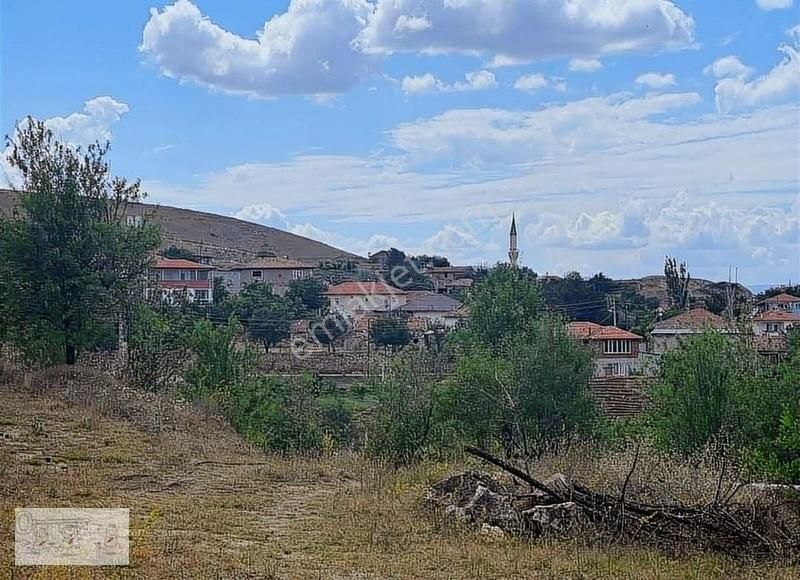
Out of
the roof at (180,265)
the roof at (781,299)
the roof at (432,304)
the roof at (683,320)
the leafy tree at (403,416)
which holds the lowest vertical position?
the leafy tree at (403,416)

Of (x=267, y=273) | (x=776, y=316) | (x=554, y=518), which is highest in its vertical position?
(x=267, y=273)

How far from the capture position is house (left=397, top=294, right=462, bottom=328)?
4427 cm

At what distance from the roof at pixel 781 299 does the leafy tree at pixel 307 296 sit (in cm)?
2420

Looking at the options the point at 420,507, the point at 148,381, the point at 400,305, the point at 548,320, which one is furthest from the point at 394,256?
the point at 420,507

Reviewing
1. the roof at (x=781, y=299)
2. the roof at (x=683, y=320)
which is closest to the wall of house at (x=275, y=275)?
the roof at (x=683, y=320)

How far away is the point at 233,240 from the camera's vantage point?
71688 mm

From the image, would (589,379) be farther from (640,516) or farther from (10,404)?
(640,516)

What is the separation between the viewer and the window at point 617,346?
121 feet

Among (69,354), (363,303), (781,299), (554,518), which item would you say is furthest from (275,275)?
(554,518)

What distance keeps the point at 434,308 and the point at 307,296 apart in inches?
265

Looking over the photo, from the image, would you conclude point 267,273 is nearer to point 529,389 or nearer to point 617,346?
point 617,346

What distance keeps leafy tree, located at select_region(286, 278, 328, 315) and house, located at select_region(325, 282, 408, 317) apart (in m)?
0.44

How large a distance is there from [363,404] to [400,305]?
76.8 ft

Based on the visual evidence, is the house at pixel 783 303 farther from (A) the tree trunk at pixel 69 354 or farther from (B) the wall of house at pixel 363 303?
(A) the tree trunk at pixel 69 354
